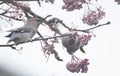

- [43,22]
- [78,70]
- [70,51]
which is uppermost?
[43,22]

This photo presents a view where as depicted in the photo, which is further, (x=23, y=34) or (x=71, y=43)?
(x=71, y=43)

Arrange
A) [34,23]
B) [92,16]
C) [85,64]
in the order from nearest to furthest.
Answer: [34,23], [85,64], [92,16]

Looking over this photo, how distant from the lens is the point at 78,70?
4387mm

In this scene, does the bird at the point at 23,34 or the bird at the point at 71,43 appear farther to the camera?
the bird at the point at 71,43

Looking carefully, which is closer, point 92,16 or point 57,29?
point 57,29

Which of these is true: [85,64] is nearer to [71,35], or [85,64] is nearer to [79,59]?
[79,59]

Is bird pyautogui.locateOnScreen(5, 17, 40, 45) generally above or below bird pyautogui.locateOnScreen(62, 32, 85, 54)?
above

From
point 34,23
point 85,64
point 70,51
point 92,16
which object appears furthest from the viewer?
point 92,16

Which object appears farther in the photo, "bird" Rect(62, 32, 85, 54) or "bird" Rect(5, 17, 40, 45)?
"bird" Rect(62, 32, 85, 54)

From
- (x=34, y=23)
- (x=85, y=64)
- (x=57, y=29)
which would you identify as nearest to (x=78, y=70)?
(x=85, y=64)

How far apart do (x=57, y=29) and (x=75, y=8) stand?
481mm

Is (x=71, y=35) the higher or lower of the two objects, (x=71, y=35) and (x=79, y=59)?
the higher

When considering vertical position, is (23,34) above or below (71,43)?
above

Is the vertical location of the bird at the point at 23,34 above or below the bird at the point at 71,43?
above
